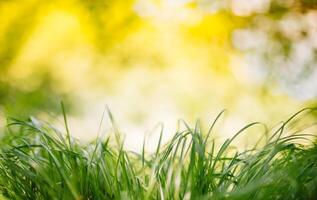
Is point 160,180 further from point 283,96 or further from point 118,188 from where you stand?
point 283,96

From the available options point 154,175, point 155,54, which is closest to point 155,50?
point 155,54

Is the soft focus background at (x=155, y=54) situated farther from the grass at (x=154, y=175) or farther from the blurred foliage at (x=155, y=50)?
the grass at (x=154, y=175)

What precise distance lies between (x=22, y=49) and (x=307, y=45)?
98 cm

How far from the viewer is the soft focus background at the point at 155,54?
5.51ft

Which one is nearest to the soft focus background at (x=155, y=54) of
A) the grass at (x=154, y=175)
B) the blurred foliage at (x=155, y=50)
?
the blurred foliage at (x=155, y=50)

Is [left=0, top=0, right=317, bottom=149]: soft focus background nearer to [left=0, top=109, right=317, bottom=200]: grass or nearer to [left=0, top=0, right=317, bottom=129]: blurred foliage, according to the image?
[left=0, top=0, right=317, bottom=129]: blurred foliage

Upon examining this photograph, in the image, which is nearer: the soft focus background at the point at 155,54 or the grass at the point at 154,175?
the grass at the point at 154,175

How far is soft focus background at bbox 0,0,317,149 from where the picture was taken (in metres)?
1.68

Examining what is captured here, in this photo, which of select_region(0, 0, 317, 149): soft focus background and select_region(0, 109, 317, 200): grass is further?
select_region(0, 0, 317, 149): soft focus background

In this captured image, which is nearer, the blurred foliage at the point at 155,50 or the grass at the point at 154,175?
the grass at the point at 154,175

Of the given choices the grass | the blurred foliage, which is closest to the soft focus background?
the blurred foliage

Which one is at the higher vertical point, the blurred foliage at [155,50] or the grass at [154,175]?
the blurred foliage at [155,50]

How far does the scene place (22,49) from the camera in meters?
1.75


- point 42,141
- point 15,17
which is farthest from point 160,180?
point 15,17
